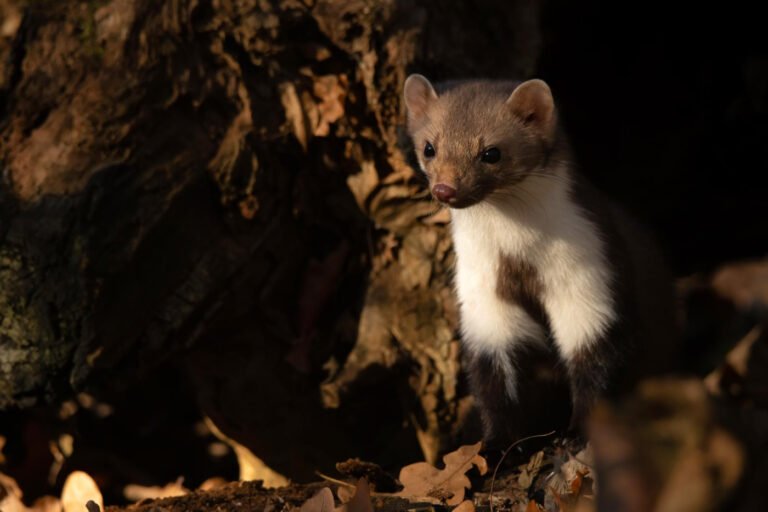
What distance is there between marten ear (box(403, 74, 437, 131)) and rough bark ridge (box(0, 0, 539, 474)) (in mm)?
538

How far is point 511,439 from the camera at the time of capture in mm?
4277

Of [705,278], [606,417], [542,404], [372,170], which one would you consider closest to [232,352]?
[372,170]

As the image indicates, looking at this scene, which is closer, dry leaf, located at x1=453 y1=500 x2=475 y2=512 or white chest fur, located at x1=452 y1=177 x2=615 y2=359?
dry leaf, located at x1=453 y1=500 x2=475 y2=512

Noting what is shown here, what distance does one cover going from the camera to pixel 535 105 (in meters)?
3.93

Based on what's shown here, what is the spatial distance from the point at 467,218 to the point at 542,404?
3.71 feet

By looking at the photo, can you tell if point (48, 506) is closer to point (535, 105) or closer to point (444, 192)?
point (444, 192)

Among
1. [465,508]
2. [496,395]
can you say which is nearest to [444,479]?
[465,508]

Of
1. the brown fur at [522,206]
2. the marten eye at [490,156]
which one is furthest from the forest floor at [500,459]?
the marten eye at [490,156]

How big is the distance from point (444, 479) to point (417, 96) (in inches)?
64.7

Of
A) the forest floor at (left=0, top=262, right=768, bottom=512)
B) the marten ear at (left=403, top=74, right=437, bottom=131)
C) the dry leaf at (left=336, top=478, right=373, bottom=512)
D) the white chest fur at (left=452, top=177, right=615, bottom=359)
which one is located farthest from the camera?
the marten ear at (left=403, top=74, right=437, bottom=131)

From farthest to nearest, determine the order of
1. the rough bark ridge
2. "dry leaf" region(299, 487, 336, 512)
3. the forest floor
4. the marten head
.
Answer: the rough bark ridge → the marten head → "dry leaf" region(299, 487, 336, 512) → the forest floor

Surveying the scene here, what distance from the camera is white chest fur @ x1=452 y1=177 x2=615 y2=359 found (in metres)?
3.89

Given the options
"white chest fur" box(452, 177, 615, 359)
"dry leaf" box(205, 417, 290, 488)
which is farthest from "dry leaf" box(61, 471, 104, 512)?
"white chest fur" box(452, 177, 615, 359)

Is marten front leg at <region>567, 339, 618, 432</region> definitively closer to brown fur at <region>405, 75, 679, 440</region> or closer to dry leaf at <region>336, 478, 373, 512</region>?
brown fur at <region>405, 75, 679, 440</region>
